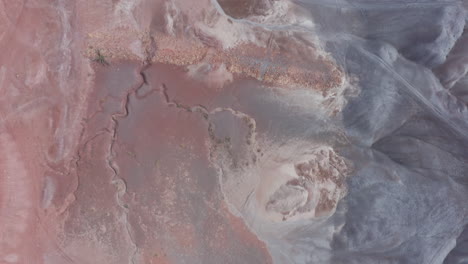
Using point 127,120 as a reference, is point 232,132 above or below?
above

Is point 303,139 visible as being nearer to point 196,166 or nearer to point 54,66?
point 196,166

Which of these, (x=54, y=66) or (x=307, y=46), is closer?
(x=54, y=66)

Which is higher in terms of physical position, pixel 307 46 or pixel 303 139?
pixel 307 46

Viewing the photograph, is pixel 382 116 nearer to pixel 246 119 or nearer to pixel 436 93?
pixel 436 93

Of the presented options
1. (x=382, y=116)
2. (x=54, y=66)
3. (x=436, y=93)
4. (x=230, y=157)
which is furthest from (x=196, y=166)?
(x=436, y=93)

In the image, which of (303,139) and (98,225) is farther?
(303,139)

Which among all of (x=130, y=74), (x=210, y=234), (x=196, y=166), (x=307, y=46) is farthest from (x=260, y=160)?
(x=130, y=74)

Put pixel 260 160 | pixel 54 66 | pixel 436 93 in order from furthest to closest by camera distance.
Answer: pixel 436 93
pixel 260 160
pixel 54 66

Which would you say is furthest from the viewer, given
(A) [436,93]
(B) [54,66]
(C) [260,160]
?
(A) [436,93]

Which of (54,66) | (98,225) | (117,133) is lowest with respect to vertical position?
(98,225)
